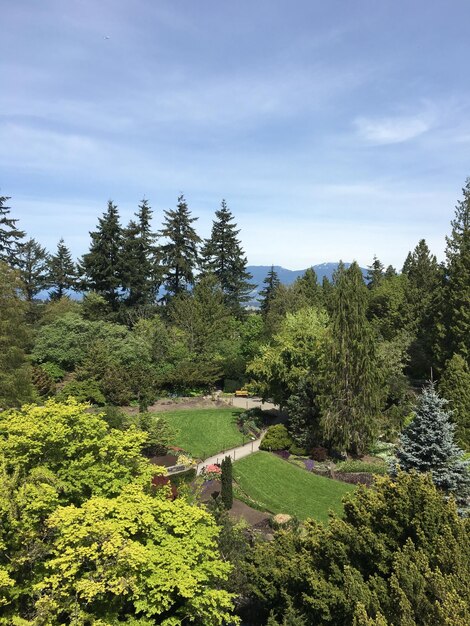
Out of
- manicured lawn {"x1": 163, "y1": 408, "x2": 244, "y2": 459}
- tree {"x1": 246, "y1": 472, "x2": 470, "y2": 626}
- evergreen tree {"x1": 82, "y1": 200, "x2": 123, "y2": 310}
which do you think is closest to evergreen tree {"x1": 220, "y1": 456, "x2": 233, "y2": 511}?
manicured lawn {"x1": 163, "y1": 408, "x2": 244, "y2": 459}

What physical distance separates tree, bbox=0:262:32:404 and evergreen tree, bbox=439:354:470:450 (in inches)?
975

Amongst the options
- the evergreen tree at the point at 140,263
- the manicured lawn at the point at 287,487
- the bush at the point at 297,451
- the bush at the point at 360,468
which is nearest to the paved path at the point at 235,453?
the manicured lawn at the point at 287,487

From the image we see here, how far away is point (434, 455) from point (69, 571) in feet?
51.6

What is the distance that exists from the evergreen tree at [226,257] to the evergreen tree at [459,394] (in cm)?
4004

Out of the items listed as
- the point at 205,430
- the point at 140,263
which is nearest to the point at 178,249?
the point at 140,263

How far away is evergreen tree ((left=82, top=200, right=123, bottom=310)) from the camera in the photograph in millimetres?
48375

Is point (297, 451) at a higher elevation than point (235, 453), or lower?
higher

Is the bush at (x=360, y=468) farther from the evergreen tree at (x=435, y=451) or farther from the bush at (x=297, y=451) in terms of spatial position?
the evergreen tree at (x=435, y=451)

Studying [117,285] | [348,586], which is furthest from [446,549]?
[117,285]

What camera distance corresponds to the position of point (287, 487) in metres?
23.9

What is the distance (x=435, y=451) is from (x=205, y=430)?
1716 centimetres

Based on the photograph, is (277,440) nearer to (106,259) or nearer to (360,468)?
(360,468)

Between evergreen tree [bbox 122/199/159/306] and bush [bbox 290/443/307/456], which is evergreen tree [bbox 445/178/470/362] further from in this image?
evergreen tree [bbox 122/199/159/306]

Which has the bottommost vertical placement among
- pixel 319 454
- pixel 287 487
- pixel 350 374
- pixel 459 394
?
pixel 287 487
